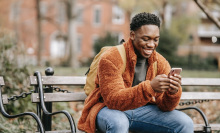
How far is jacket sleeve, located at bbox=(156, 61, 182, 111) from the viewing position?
292 centimetres

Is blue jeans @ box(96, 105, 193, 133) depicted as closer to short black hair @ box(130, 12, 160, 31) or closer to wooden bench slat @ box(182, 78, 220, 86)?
short black hair @ box(130, 12, 160, 31)

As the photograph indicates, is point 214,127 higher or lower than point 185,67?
higher

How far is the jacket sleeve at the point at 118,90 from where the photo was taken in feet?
8.84

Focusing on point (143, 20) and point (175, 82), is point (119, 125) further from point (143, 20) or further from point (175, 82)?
point (143, 20)

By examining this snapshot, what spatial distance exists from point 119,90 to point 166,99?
497mm

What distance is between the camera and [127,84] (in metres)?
3.00

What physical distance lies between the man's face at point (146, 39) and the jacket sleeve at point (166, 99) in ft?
0.97

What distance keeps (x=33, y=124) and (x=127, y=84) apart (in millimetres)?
2336

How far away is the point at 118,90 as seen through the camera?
9.02ft

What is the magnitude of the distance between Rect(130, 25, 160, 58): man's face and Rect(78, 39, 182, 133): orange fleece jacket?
0.09 meters

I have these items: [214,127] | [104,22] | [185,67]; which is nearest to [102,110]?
[214,127]

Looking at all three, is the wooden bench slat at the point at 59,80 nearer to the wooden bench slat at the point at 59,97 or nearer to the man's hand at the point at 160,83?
the wooden bench slat at the point at 59,97

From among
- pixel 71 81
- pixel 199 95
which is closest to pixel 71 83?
pixel 71 81

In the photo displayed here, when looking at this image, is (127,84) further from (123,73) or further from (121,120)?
(121,120)
